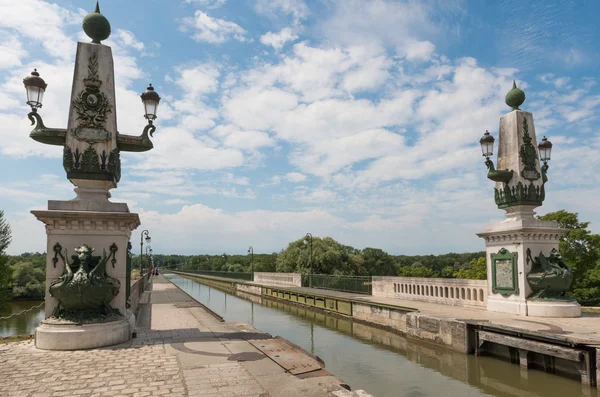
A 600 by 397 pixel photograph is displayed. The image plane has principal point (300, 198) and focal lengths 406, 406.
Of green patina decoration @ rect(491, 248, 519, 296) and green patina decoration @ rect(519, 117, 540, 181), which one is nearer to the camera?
green patina decoration @ rect(491, 248, 519, 296)

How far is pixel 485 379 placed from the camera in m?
10.6

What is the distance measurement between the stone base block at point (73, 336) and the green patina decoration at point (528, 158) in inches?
564

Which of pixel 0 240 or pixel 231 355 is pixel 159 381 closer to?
pixel 231 355

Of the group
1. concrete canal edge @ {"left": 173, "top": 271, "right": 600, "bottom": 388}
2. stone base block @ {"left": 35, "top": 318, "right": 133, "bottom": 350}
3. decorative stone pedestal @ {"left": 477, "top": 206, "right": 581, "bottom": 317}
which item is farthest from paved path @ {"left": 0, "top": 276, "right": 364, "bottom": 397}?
decorative stone pedestal @ {"left": 477, "top": 206, "right": 581, "bottom": 317}

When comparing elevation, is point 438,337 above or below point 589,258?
below

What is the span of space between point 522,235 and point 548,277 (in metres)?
1.55

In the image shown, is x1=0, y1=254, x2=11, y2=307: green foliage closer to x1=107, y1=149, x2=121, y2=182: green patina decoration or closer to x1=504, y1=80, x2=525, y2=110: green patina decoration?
x1=107, y1=149, x2=121, y2=182: green patina decoration

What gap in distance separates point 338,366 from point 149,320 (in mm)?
7536

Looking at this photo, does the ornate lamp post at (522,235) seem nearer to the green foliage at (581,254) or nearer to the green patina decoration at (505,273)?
the green patina decoration at (505,273)

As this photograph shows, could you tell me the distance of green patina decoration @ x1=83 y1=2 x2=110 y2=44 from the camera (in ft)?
34.3

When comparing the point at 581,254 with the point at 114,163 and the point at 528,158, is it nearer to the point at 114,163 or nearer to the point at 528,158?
the point at 528,158

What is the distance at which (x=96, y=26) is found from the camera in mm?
10484

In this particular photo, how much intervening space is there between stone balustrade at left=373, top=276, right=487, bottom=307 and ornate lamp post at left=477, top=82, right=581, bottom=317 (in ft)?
3.65

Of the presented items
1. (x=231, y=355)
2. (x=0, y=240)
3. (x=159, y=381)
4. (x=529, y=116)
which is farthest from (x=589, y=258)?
(x=0, y=240)
